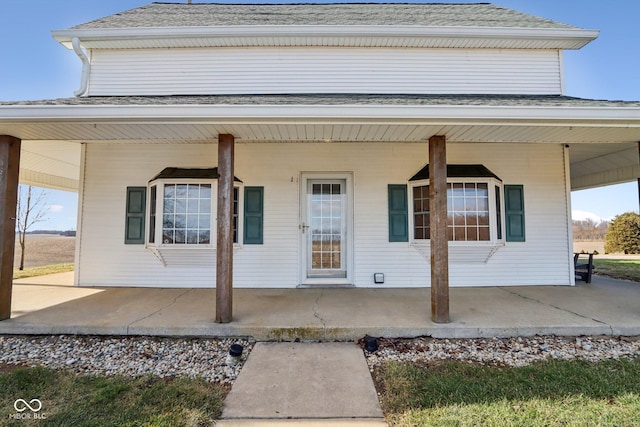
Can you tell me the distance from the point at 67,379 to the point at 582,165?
31.4 feet

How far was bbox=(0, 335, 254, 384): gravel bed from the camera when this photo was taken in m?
2.87

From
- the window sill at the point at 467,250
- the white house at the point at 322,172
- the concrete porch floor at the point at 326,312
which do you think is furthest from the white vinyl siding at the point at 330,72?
the concrete porch floor at the point at 326,312

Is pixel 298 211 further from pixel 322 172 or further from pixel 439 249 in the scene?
pixel 439 249

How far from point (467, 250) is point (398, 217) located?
1308 millimetres

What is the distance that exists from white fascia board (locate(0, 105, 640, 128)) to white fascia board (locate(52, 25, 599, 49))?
278cm

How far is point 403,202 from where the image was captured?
5613mm

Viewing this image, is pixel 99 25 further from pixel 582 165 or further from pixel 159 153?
pixel 582 165

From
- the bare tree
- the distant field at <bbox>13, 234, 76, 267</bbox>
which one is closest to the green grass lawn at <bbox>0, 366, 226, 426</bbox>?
the distant field at <bbox>13, 234, 76, 267</bbox>

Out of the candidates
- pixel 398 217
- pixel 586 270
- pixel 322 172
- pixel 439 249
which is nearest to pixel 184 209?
pixel 322 172

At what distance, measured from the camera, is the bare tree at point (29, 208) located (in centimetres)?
1003

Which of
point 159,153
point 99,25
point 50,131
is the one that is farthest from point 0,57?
point 50,131

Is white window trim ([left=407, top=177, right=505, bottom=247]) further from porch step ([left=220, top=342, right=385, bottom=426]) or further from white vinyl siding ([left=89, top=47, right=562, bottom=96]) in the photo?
porch step ([left=220, top=342, right=385, bottom=426])

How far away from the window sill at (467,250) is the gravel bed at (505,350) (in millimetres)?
2007

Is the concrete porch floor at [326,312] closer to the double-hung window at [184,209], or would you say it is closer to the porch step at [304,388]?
the porch step at [304,388]
